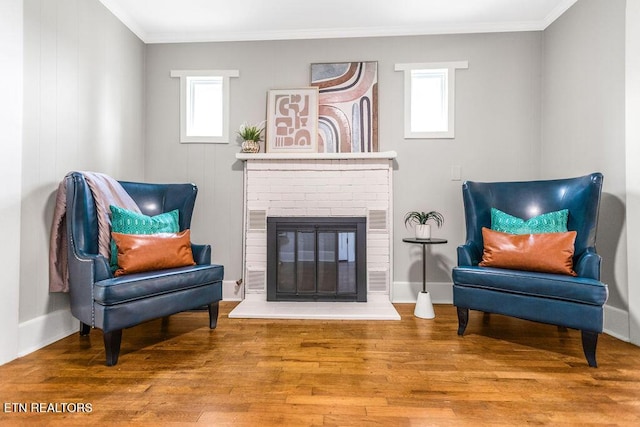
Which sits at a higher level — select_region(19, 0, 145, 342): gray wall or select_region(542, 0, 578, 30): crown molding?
select_region(542, 0, 578, 30): crown molding

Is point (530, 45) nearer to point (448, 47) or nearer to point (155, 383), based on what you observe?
point (448, 47)

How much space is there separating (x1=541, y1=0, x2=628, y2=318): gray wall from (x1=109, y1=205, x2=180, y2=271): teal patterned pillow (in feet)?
11.0

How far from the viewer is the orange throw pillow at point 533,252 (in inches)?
83.4

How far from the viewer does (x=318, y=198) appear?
3275mm

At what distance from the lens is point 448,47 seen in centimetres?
328

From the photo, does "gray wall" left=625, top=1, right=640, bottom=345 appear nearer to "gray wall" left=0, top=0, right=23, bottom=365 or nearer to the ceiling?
the ceiling

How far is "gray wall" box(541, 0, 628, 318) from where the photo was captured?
2355 millimetres

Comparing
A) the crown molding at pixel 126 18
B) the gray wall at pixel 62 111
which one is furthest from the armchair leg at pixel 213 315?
the crown molding at pixel 126 18

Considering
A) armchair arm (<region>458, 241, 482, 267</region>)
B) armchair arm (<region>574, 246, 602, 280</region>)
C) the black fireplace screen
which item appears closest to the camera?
armchair arm (<region>574, 246, 602, 280</region>)

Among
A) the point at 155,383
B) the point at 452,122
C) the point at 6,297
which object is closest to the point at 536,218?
the point at 452,122

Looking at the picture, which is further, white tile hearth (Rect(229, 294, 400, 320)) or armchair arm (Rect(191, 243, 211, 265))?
white tile hearth (Rect(229, 294, 400, 320))

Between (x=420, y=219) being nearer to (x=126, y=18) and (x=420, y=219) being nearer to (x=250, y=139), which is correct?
(x=250, y=139)

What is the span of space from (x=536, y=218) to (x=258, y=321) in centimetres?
230

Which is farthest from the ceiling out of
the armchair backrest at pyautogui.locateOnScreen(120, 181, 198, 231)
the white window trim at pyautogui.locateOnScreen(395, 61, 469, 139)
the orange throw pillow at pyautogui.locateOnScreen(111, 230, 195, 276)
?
the orange throw pillow at pyautogui.locateOnScreen(111, 230, 195, 276)
